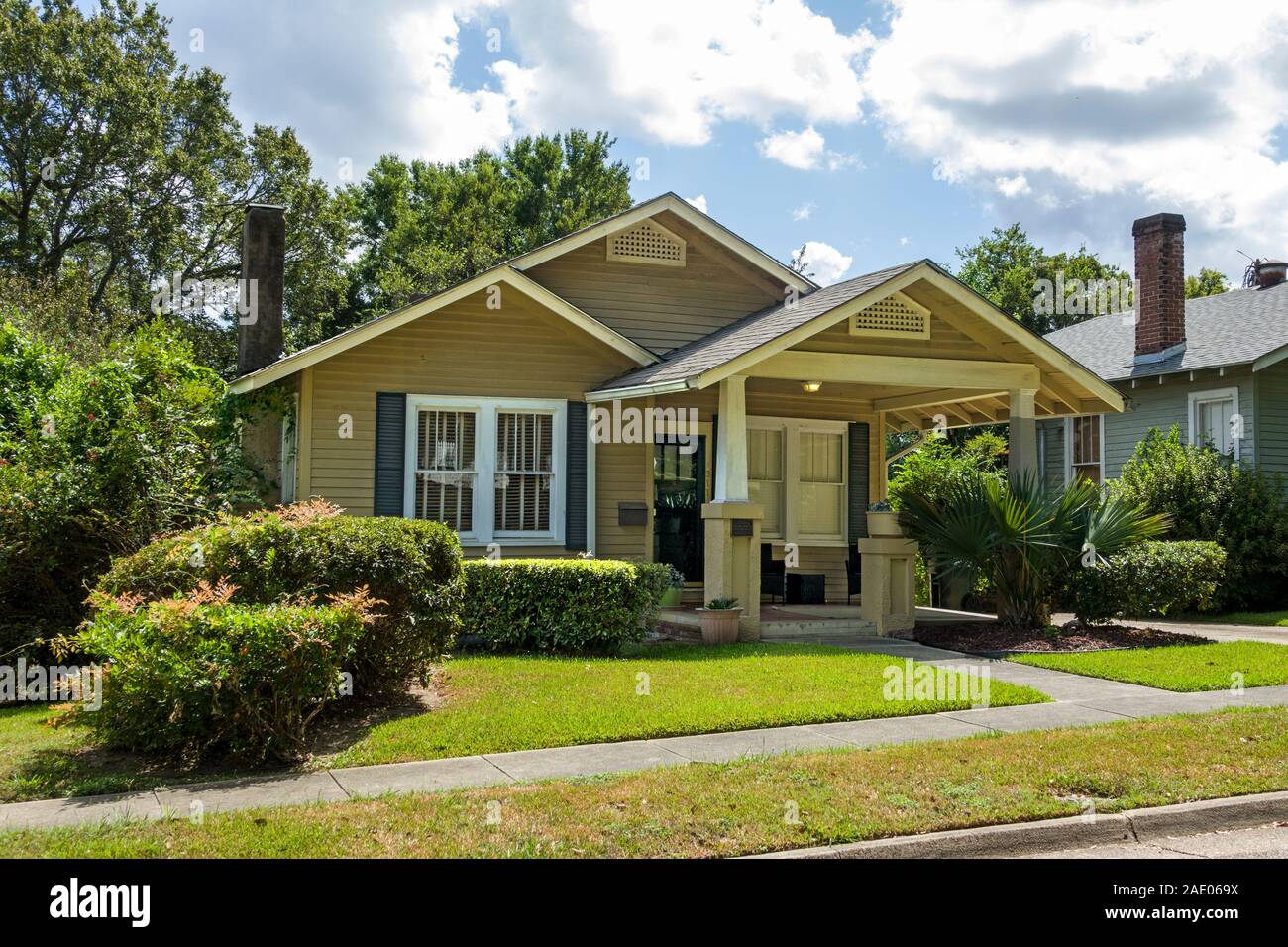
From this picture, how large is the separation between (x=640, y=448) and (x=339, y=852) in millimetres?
9847

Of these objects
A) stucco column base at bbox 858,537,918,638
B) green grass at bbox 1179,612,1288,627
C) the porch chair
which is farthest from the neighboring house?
stucco column base at bbox 858,537,918,638

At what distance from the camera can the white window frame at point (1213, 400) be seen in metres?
19.4

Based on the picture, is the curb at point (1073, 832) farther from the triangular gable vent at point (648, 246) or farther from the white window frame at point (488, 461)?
the triangular gable vent at point (648, 246)

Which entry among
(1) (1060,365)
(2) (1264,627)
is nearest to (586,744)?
(1) (1060,365)

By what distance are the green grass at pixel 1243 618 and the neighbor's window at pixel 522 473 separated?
10981 mm

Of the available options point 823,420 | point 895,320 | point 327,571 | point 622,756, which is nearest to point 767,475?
point 823,420

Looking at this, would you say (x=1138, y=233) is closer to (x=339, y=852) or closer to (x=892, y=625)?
(x=892, y=625)

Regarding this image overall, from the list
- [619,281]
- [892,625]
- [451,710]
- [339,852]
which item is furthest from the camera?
[619,281]

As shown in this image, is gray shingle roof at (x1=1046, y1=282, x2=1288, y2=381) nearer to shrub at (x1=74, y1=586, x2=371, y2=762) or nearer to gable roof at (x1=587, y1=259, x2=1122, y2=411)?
gable roof at (x1=587, y1=259, x2=1122, y2=411)

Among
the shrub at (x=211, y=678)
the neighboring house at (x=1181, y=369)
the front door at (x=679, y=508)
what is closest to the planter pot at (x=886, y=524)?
the front door at (x=679, y=508)

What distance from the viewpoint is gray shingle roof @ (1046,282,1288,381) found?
19453 millimetres

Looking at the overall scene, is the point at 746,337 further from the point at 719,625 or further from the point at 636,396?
the point at 719,625

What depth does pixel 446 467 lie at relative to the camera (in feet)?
45.3

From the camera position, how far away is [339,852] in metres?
5.14
